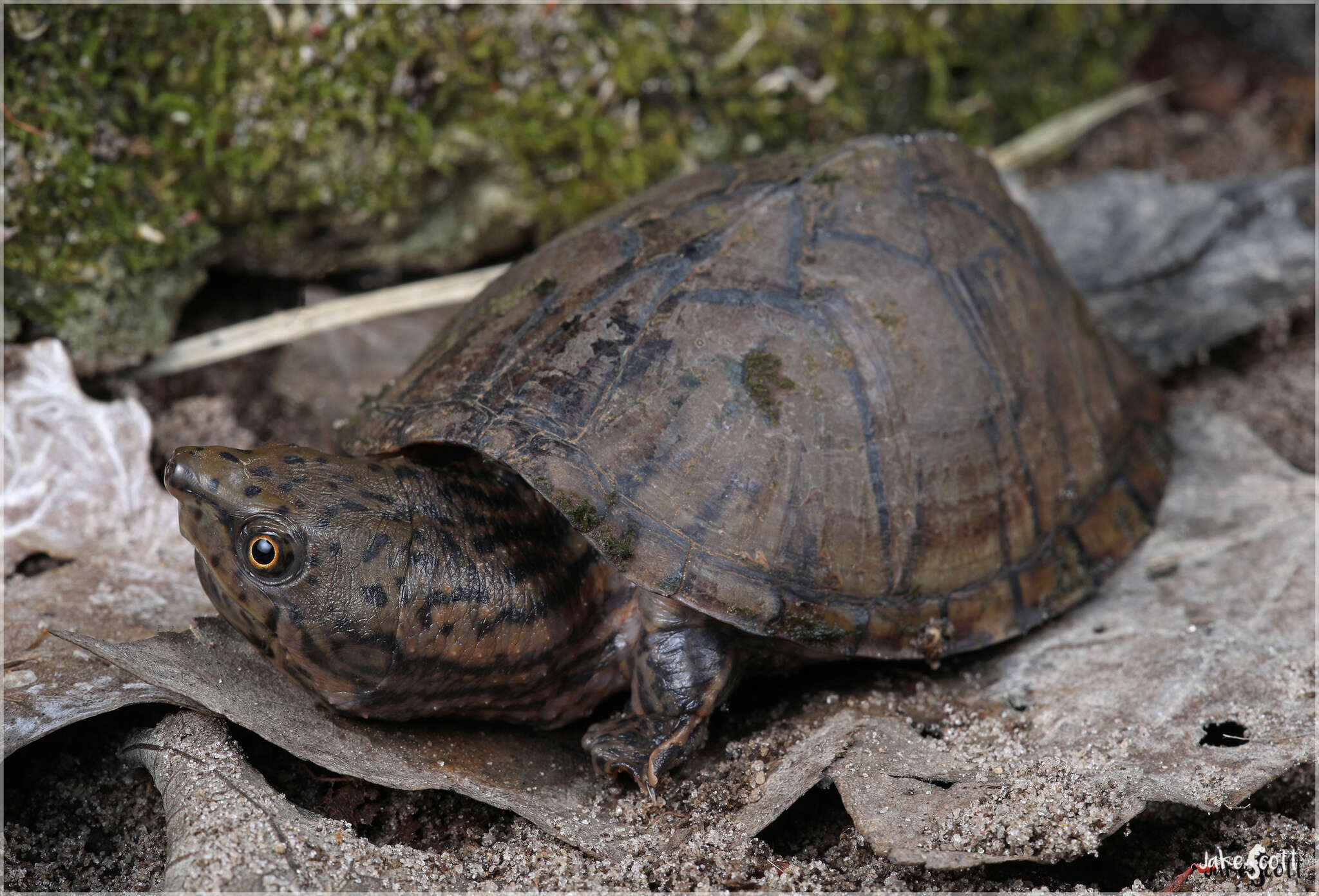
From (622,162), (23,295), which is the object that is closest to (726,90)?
(622,162)

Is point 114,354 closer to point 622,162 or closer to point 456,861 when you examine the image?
point 622,162

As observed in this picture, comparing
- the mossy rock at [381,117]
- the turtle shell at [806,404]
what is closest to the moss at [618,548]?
the turtle shell at [806,404]

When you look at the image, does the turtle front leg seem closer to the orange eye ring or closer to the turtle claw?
the turtle claw

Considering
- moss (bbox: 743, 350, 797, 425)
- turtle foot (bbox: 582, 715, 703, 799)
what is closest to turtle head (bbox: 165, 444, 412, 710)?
turtle foot (bbox: 582, 715, 703, 799)

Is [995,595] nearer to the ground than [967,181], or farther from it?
nearer to the ground

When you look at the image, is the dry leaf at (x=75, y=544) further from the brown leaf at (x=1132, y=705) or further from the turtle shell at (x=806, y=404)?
the brown leaf at (x=1132, y=705)

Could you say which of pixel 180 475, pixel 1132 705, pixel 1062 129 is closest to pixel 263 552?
pixel 180 475
